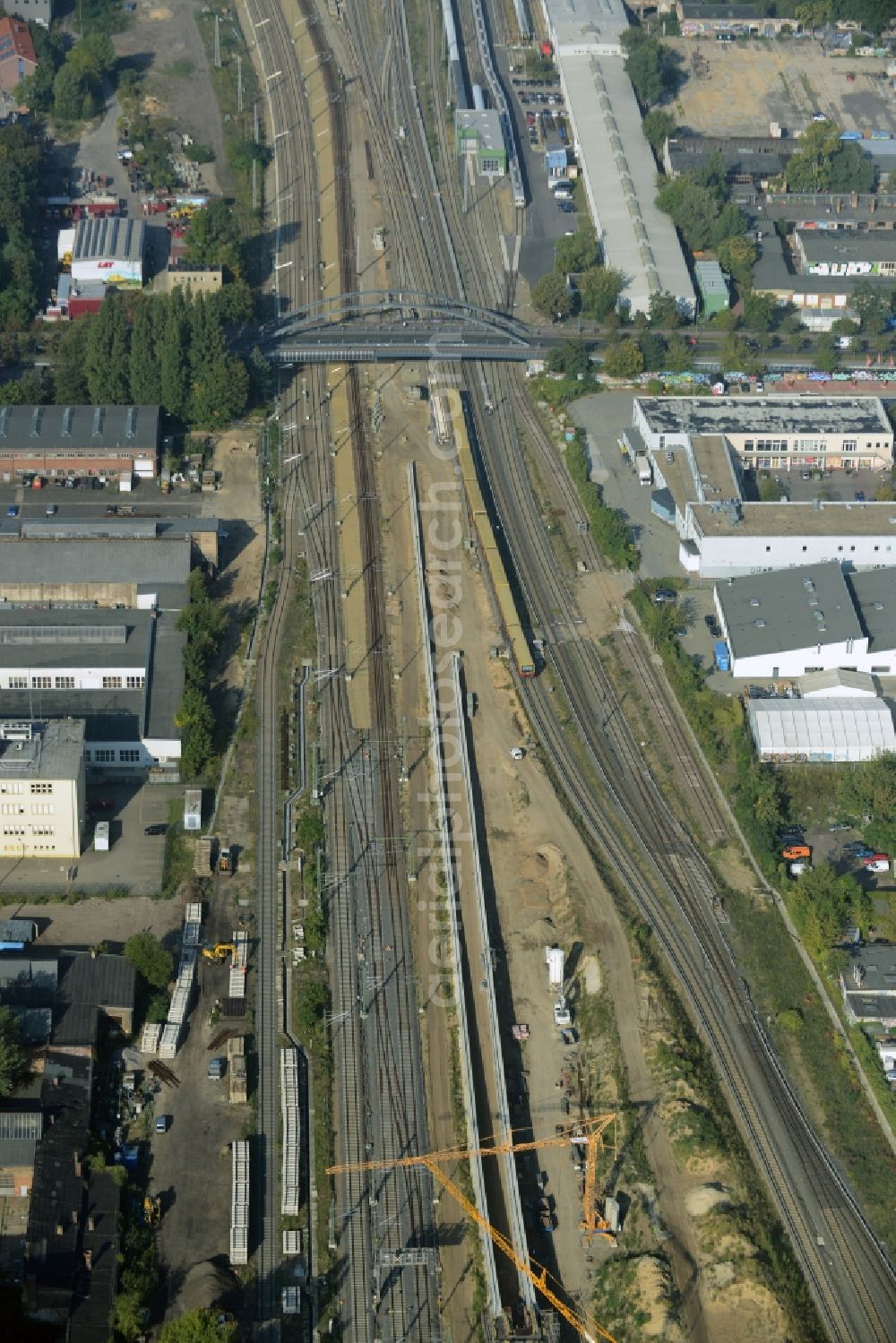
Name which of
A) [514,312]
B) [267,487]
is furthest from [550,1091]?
[514,312]

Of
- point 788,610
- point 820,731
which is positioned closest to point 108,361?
point 788,610

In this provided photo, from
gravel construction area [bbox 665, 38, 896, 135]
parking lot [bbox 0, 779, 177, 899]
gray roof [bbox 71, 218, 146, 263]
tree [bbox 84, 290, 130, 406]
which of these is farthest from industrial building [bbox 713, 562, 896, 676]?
gravel construction area [bbox 665, 38, 896, 135]

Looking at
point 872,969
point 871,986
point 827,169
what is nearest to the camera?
point 871,986

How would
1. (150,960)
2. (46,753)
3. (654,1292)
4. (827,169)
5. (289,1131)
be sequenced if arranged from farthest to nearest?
(827,169), (46,753), (150,960), (289,1131), (654,1292)

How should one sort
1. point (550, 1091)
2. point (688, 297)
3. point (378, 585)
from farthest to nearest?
point (688, 297) → point (378, 585) → point (550, 1091)

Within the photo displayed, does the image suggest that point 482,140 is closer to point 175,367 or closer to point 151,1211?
point 175,367

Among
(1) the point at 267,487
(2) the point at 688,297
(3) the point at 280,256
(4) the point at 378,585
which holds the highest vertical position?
(3) the point at 280,256

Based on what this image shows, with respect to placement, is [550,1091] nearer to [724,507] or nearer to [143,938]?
[143,938]
